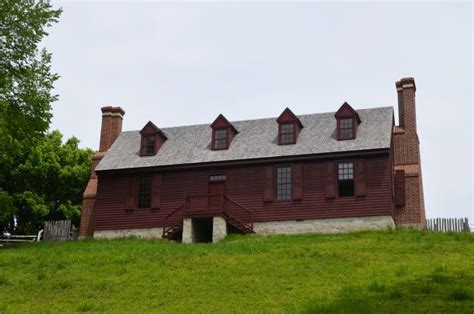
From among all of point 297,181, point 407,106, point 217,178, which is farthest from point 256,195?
point 407,106

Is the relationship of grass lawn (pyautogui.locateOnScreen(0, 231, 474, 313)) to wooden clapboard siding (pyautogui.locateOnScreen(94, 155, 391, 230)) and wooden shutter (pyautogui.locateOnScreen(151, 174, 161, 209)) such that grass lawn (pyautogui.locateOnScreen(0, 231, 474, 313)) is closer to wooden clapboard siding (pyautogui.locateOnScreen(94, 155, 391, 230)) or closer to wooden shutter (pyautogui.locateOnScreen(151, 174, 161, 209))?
wooden clapboard siding (pyautogui.locateOnScreen(94, 155, 391, 230))

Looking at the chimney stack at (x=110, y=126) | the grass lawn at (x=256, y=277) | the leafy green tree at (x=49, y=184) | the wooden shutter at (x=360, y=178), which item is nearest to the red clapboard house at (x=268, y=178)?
the wooden shutter at (x=360, y=178)

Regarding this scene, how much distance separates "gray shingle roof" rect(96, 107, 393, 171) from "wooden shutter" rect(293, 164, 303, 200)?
2.38 ft

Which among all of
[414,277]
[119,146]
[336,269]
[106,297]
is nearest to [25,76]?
[119,146]

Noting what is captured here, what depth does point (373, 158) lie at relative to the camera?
3603 cm

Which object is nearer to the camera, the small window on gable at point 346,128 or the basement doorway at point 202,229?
the basement doorway at point 202,229

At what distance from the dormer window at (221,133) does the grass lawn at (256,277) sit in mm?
9741

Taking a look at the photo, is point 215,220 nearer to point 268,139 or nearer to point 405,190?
point 268,139

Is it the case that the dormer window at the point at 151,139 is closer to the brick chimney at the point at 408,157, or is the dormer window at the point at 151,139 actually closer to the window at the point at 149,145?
the window at the point at 149,145

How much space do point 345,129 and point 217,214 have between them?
7572 mm

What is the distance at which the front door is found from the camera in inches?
1459

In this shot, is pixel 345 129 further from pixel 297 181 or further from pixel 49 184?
pixel 49 184

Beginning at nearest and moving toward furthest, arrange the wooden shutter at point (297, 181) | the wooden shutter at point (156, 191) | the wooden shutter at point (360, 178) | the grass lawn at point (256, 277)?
→ 1. the grass lawn at point (256, 277)
2. the wooden shutter at point (360, 178)
3. the wooden shutter at point (297, 181)
4. the wooden shutter at point (156, 191)

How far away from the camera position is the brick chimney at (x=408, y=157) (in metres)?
37.2
